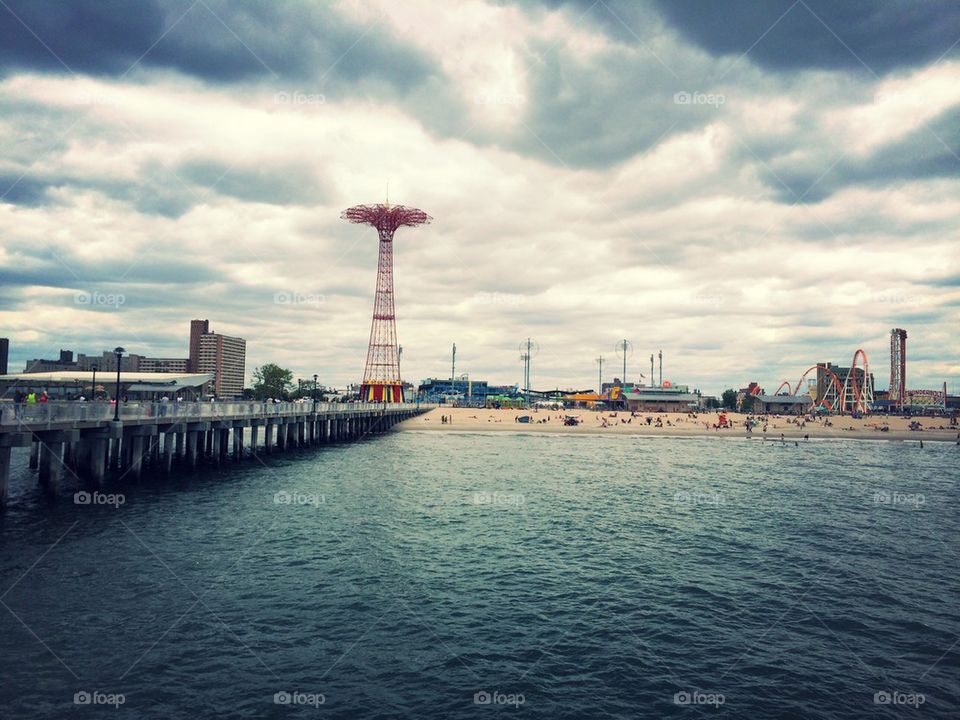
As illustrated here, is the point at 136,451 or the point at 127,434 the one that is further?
the point at 127,434

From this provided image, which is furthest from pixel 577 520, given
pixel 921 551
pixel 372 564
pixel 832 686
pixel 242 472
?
pixel 242 472

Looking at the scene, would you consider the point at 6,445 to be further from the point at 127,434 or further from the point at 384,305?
the point at 384,305

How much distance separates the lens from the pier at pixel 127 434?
2539 centimetres

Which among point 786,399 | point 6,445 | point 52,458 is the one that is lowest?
point 52,458

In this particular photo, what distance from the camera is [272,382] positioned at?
141 meters

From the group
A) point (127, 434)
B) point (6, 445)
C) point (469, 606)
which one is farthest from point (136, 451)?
point (469, 606)

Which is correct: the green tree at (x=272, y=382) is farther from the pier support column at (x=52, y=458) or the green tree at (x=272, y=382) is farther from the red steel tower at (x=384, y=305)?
the pier support column at (x=52, y=458)

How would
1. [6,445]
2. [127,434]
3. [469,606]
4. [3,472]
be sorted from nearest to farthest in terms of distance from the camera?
1. [469,606]
2. [6,445]
3. [3,472]
4. [127,434]

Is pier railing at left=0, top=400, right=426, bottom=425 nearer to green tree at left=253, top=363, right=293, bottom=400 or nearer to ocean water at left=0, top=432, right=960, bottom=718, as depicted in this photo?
ocean water at left=0, top=432, right=960, bottom=718

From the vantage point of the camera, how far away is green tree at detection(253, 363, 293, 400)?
141 meters

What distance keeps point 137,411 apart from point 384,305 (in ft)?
246

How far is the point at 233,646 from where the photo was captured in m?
14.0

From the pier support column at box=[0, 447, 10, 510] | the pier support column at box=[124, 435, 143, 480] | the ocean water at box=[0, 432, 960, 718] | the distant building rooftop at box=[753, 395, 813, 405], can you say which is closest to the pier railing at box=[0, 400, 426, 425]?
the pier support column at box=[124, 435, 143, 480]

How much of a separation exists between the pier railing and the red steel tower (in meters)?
45.8
